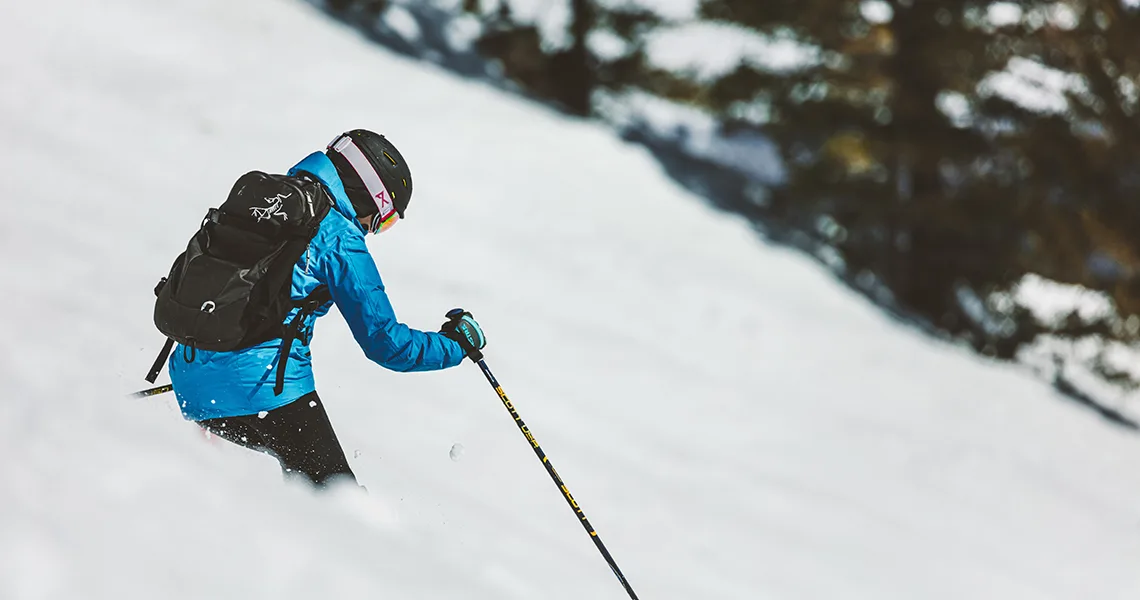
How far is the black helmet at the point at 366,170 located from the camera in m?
3.60

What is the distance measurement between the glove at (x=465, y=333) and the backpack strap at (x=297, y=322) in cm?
54

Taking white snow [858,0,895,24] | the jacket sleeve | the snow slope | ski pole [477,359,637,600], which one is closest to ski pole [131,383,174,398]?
the snow slope

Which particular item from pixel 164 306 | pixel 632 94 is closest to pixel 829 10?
pixel 632 94

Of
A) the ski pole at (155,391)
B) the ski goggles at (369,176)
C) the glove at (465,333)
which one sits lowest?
the ski pole at (155,391)

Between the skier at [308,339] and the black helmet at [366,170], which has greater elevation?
the black helmet at [366,170]

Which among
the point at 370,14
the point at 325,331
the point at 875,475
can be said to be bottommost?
the point at 325,331

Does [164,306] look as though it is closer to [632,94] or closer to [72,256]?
[72,256]

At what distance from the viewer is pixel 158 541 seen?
3162 mm

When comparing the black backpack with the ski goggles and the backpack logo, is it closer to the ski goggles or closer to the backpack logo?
the backpack logo

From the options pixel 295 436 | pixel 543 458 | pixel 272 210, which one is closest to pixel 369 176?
pixel 272 210

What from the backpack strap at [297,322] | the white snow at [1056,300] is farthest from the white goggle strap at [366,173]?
the white snow at [1056,300]

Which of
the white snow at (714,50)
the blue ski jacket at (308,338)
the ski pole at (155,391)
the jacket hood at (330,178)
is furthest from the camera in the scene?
the white snow at (714,50)

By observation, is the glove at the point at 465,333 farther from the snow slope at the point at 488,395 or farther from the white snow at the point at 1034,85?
the white snow at the point at 1034,85

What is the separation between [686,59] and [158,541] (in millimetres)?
17922
